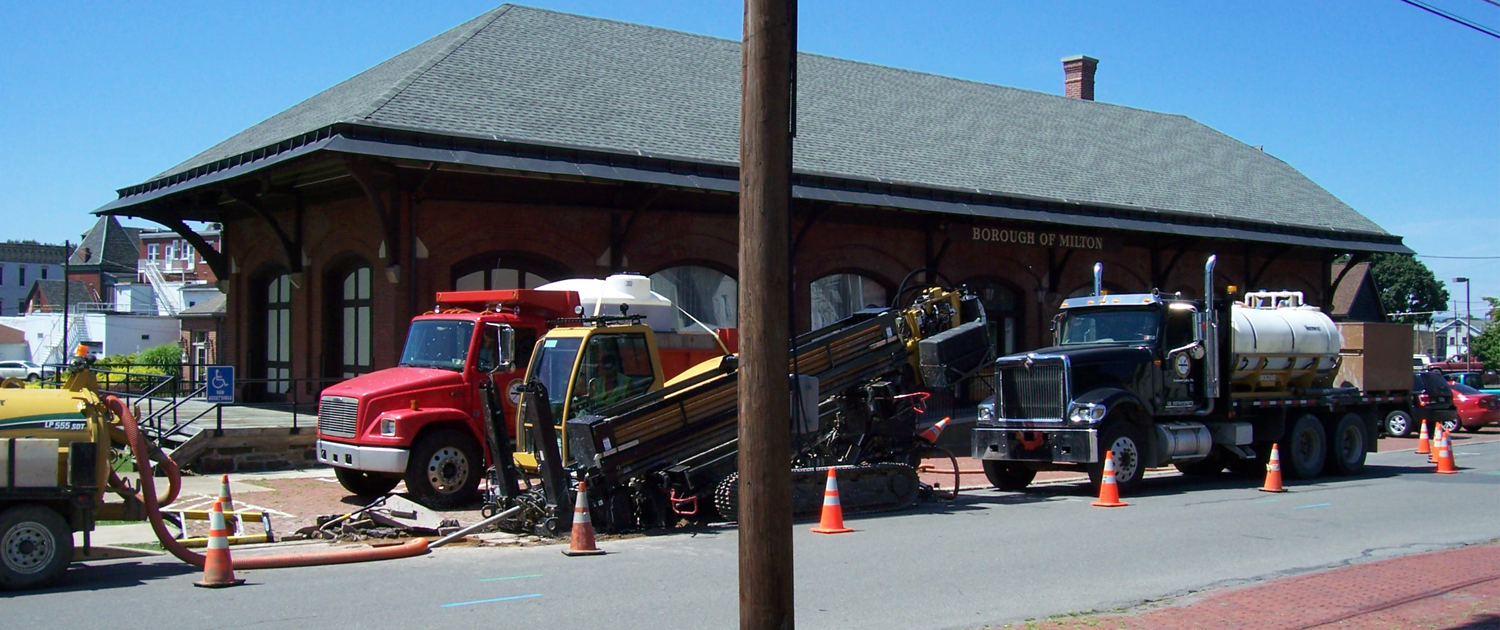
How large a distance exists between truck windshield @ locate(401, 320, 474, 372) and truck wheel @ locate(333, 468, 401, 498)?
152 cm

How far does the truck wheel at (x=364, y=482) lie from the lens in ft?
52.4

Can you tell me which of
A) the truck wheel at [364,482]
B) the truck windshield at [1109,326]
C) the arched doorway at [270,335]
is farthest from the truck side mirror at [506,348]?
the arched doorway at [270,335]

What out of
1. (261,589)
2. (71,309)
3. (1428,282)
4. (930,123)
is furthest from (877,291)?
(1428,282)

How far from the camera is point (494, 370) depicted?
14.6 metres

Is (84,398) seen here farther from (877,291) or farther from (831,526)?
(877,291)

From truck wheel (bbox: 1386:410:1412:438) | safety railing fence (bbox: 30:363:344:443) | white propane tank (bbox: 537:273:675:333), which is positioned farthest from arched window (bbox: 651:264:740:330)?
truck wheel (bbox: 1386:410:1412:438)

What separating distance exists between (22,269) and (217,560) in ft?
387

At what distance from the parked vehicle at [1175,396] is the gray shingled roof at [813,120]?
23.8 ft

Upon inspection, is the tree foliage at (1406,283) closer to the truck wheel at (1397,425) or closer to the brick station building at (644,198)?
the brick station building at (644,198)

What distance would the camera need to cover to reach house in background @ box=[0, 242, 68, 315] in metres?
109

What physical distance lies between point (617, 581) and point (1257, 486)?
11782 mm

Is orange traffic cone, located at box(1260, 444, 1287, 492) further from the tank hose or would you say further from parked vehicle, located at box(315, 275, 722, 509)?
the tank hose

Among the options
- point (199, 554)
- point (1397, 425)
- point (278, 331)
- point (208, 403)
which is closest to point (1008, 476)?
point (199, 554)

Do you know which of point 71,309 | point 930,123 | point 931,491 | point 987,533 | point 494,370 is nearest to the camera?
point 987,533
